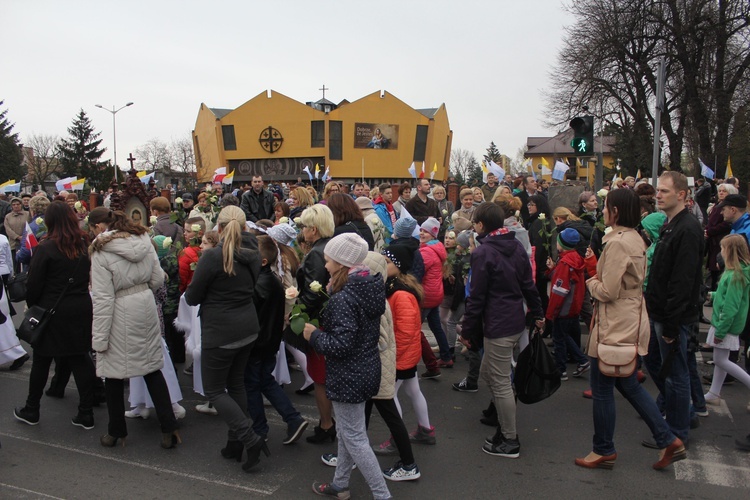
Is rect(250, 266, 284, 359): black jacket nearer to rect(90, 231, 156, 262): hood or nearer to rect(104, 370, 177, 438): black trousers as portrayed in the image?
rect(104, 370, 177, 438): black trousers

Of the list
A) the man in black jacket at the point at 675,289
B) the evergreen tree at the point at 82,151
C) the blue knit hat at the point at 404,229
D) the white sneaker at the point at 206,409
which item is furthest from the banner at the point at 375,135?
the man in black jacket at the point at 675,289

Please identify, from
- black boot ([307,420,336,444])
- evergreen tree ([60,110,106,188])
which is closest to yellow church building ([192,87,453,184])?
evergreen tree ([60,110,106,188])

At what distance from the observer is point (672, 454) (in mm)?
4254

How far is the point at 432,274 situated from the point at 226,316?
2746mm

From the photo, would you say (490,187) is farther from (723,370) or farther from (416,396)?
(416,396)

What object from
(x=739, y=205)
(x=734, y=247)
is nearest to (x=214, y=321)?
(x=734, y=247)

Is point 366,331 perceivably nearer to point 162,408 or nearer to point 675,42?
point 162,408

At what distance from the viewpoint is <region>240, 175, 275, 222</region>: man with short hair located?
10703 millimetres

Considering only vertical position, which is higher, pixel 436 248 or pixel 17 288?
pixel 436 248

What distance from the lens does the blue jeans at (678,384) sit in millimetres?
4418

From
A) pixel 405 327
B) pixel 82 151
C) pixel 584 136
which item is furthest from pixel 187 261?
pixel 82 151

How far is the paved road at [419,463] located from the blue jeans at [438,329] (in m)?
1.19

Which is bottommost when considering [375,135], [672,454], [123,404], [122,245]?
[672,454]

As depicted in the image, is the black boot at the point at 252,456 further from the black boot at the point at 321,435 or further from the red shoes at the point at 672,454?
the red shoes at the point at 672,454
